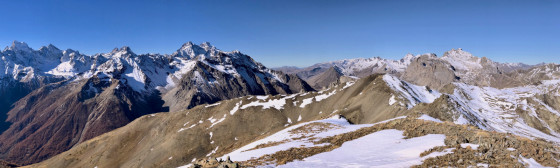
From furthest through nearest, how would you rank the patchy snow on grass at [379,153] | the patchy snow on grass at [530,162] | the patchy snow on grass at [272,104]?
the patchy snow on grass at [272,104] < the patchy snow on grass at [379,153] < the patchy snow on grass at [530,162]

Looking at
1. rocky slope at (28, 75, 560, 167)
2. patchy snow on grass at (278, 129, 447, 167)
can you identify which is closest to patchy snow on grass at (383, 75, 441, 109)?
rocky slope at (28, 75, 560, 167)

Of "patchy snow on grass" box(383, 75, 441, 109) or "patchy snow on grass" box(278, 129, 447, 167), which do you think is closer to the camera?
"patchy snow on grass" box(278, 129, 447, 167)

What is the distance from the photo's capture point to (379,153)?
70.9 ft

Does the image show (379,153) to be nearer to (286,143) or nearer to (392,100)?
(286,143)

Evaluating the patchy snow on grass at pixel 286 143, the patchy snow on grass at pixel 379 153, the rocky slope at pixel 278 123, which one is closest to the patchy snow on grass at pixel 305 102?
the rocky slope at pixel 278 123

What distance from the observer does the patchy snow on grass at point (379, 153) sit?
1895cm

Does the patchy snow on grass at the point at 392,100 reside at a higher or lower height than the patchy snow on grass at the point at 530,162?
higher

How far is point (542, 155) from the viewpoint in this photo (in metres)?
16.0

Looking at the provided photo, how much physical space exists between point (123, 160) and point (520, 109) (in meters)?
240

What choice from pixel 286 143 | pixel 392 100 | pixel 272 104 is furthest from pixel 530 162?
pixel 272 104

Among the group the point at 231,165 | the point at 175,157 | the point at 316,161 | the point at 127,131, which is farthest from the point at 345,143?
the point at 127,131

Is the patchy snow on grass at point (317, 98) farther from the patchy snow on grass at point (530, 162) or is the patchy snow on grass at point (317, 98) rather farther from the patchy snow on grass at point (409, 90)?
the patchy snow on grass at point (530, 162)

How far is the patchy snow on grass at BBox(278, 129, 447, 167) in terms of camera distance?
62.2ft

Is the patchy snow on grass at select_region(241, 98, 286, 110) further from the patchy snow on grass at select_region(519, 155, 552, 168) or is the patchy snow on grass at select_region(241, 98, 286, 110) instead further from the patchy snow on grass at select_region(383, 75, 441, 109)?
the patchy snow on grass at select_region(519, 155, 552, 168)
